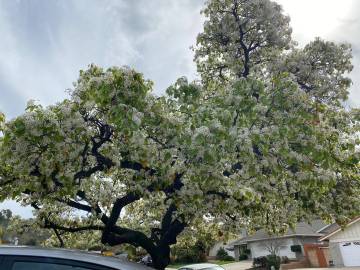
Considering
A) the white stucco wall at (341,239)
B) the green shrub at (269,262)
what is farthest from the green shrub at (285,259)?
the white stucco wall at (341,239)

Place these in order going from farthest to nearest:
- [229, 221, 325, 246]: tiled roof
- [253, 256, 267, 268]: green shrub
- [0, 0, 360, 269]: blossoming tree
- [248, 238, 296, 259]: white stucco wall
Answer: [229, 221, 325, 246]: tiled roof → [248, 238, 296, 259]: white stucco wall → [253, 256, 267, 268]: green shrub → [0, 0, 360, 269]: blossoming tree

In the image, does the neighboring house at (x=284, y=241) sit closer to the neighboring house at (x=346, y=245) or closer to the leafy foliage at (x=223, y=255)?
the leafy foliage at (x=223, y=255)

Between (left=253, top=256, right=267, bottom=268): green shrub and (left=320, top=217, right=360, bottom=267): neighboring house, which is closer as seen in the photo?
(left=320, top=217, right=360, bottom=267): neighboring house

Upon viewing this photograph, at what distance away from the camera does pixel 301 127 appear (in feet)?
31.8

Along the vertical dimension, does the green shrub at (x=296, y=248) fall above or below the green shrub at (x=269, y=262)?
above

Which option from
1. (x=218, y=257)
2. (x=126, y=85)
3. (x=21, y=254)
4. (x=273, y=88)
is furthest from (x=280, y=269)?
(x=21, y=254)

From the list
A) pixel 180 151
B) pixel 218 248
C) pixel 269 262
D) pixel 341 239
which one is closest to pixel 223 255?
pixel 218 248

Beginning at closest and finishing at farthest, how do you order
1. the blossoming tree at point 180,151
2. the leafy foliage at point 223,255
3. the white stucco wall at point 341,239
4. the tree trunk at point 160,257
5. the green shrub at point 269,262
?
the blossoming tree at point 180,151 < the tree trunk at point 160,257 < the white stucco wall at point 341,239 < the green shrub at point 269,262 < the leafy foliage at point 223,255

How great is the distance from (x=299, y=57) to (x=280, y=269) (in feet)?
87.3

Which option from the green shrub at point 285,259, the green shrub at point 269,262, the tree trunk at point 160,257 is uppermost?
the green shrub at point 285,259

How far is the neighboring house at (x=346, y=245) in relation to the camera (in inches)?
1310

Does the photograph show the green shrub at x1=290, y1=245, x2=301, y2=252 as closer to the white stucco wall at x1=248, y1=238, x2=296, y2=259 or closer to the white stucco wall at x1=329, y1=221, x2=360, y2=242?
the white stucco wall at x1=248, y1=238, x2=296, y2=259

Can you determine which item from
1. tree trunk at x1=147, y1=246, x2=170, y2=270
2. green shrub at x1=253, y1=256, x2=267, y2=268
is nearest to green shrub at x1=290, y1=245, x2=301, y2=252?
green shrub at x1=253, y1=256, x2=267, y2=268

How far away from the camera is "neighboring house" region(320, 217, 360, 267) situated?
33.3 metres
